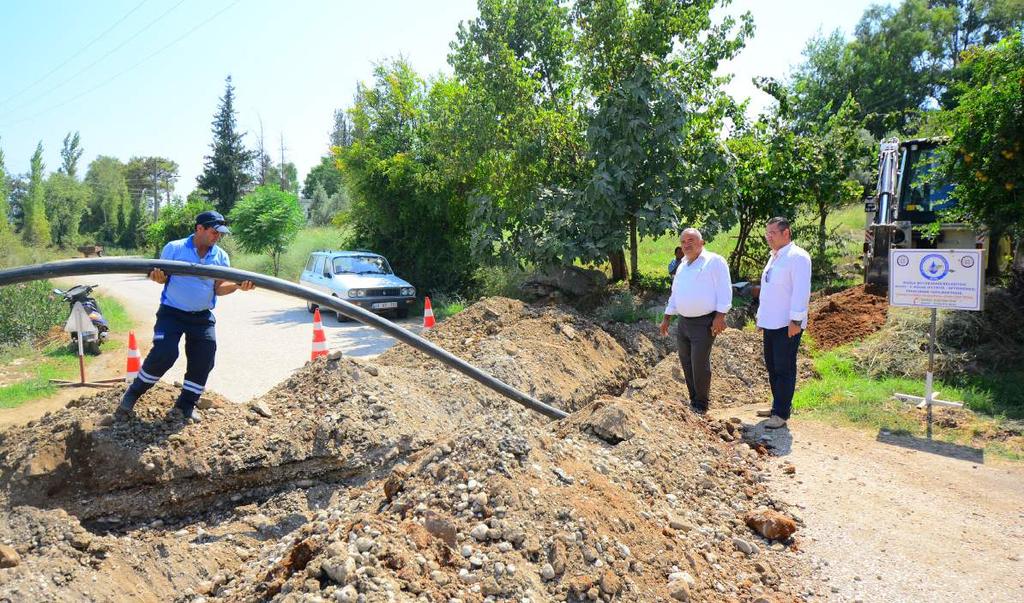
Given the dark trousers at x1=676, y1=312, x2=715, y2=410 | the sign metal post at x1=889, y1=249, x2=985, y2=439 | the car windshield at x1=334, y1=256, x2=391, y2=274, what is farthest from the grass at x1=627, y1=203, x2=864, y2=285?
the dark trousers at x1=676, y1=312, x2=715, y2=410

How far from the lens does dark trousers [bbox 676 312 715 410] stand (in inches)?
243

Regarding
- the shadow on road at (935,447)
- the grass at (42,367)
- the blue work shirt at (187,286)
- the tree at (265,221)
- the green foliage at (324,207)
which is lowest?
the grass at (42,367)

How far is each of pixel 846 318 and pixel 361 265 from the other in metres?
11.0

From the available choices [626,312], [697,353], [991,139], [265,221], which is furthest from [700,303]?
[265,221]

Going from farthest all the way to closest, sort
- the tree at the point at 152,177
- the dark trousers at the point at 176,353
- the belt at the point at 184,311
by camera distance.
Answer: the tree at the point at 152,177
the belt at the point at 184,311
the dark trousers at the point at 176,353

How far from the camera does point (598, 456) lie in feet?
14.6

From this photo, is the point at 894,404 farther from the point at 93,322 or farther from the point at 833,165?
the point at 93,322

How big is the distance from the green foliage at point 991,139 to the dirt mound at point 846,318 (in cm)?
188

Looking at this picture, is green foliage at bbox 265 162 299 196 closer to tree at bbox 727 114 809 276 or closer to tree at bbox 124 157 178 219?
tree at bbox 124 157 178 219

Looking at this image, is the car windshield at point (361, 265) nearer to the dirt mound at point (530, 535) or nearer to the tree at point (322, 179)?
the dirt mound at point (530, 535)

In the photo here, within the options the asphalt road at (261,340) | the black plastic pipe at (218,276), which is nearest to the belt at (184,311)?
the black plastic pipe at (218,276)

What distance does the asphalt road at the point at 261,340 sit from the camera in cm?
954

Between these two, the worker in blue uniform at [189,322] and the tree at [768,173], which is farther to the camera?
the tree at [768,173]

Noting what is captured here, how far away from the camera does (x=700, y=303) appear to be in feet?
20.0
